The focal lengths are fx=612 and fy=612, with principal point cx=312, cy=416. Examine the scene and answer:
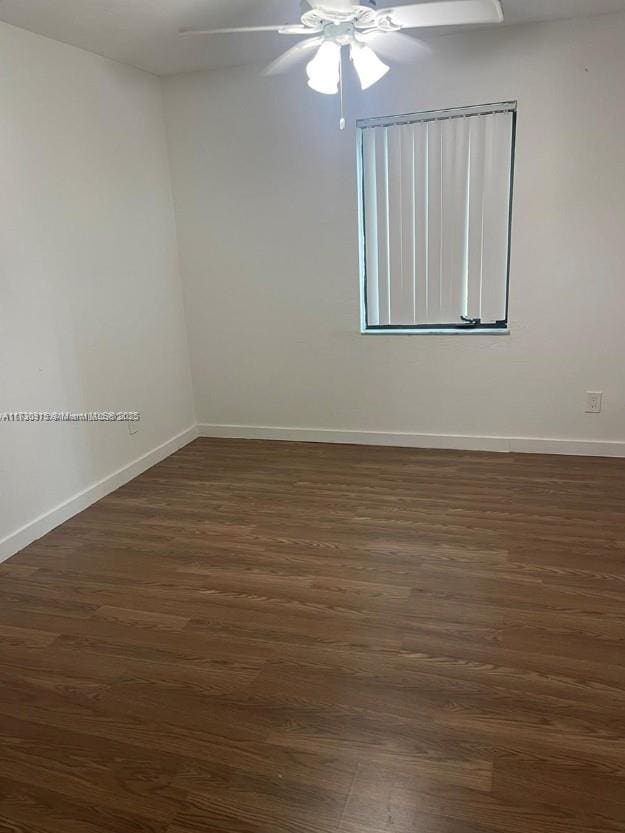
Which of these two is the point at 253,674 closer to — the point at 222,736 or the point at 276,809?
the point at 222,736

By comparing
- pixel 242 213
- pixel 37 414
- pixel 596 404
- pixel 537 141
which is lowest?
pixel 596 404

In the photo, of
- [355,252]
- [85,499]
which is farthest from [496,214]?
[85,499]

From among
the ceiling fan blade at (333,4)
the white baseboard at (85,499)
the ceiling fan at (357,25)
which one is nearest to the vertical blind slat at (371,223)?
the ceiling fan at (357,25)

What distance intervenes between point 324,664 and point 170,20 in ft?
9.76

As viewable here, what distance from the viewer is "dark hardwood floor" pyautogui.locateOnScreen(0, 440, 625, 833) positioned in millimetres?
1611

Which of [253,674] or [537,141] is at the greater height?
[537,141]

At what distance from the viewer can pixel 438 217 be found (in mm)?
3789

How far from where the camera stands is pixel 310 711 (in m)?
1.91

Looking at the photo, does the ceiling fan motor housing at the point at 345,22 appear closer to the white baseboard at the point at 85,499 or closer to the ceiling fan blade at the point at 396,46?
the ceiling fan blade at the point at 396,46

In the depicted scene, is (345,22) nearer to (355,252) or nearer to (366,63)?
(366,63)

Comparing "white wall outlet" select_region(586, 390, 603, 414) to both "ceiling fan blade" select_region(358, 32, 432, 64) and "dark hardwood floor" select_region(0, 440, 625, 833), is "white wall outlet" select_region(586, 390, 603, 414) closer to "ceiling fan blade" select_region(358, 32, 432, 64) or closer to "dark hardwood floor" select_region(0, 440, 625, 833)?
"dark hardwood floor" select_region(0, 440, 625, 833)

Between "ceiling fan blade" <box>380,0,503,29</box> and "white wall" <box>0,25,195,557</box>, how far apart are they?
6.03ft

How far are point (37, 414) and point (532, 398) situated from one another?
9.61ft

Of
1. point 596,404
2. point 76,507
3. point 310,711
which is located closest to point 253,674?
point 310,711
